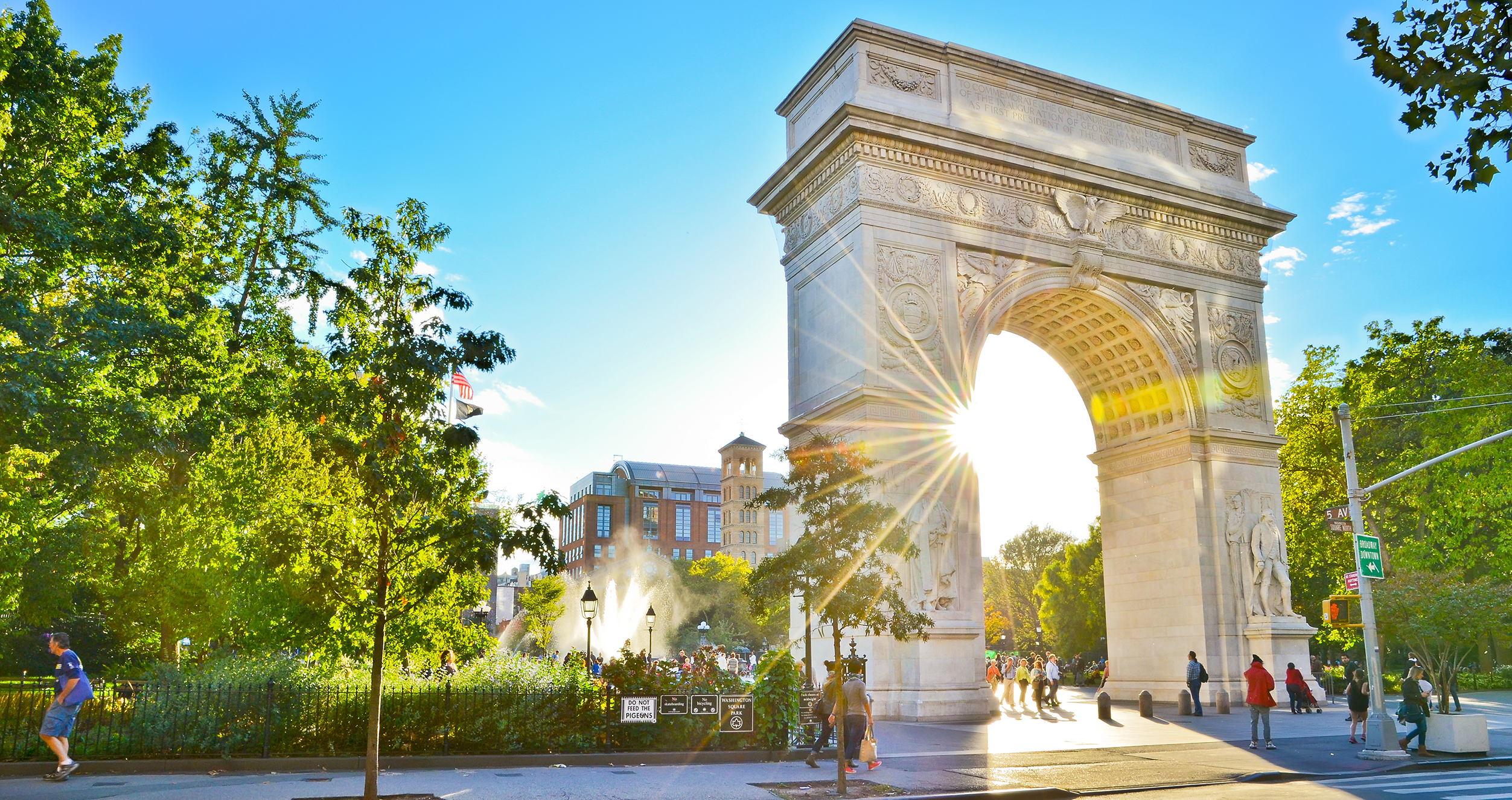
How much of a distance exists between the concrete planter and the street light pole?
772 mm

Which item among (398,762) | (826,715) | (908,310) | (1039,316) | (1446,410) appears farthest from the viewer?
(1446,410)

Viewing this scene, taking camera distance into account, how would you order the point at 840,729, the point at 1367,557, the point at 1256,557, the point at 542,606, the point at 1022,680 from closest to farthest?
the point at 840,729 < the point at 1367,557 < the point at 1256,557 < the point at 1022,680 < the point at 542,606

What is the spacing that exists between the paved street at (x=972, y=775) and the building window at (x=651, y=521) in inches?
4071

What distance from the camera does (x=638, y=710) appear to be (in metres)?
18.1

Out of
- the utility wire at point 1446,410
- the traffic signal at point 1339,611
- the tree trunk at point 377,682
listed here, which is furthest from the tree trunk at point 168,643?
the utility wire at point 1446,410

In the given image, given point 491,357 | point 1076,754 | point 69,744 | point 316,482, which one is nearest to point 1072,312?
point 1076,754

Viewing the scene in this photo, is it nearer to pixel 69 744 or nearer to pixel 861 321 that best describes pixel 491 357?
pixel 69 744

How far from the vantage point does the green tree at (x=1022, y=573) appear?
8888cm

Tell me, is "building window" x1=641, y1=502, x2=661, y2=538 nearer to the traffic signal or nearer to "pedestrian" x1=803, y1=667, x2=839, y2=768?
the traffic signal

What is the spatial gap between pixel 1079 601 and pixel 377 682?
53.6 m

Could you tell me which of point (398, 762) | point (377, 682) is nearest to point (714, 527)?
point (398, 762)

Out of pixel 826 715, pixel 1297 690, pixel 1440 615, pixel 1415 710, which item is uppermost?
pixel 1440 615

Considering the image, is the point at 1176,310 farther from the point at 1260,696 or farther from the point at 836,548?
the point at 836,548

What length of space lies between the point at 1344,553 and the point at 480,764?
4675 centimetres
